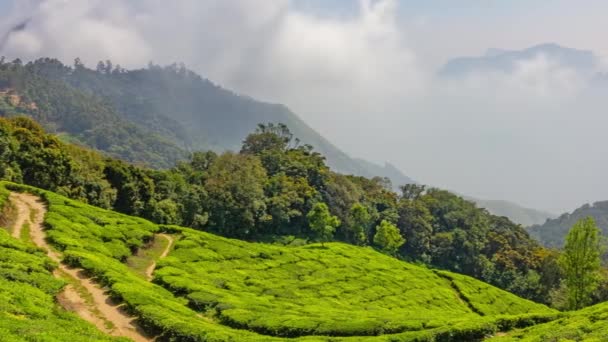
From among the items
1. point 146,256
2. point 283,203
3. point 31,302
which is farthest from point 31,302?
point 283,203

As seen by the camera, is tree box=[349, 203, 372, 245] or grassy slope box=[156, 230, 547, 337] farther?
tree box=[349, 203, 372, 245]

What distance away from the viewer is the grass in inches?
1721

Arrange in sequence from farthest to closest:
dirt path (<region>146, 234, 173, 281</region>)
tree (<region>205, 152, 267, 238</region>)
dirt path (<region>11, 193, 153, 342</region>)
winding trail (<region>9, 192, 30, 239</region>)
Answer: tree (<region>205, 152, 267, 238</region>) → dirt path (<region>146, 234, 173, 281</region>) → winding trail (<region>9, 192, 30, 239</region>) → dirt path (<region>11, 193, 153, 342</region>)

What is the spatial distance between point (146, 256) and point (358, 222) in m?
77.3

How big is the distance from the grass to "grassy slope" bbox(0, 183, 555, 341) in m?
0.95

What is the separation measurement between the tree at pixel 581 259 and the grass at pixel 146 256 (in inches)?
1927

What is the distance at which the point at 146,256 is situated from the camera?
1876 inches

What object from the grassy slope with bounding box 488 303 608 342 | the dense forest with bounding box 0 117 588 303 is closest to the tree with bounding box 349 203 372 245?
the dense forest with bounding box 0 117 588 303

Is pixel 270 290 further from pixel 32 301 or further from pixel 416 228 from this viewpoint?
Result: pixel 416 228

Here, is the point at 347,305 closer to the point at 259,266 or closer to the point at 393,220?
the point at 259,266

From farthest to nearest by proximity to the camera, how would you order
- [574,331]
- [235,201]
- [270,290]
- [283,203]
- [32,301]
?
1. [283,203]
2. [235,201]
3. [270,290]
4. [574,331]
5. [32,301]

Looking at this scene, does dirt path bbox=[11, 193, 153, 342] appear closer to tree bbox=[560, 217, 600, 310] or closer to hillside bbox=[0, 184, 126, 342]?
hillside bbox=[0, 184, 126, 342]

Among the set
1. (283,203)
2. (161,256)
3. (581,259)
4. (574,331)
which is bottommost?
(161,256)

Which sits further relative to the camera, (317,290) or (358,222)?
(358,222)
